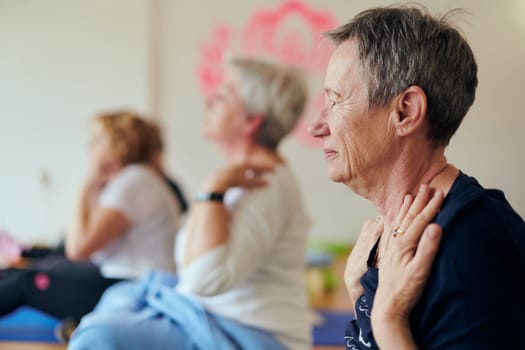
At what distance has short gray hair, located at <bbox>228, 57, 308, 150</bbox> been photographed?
2062 mm

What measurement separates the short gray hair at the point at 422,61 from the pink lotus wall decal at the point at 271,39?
2.88 meters

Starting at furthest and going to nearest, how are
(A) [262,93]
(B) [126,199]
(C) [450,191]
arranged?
1. (B) [126,199]
2. (A) [262,93]
3. (C) [450,191]

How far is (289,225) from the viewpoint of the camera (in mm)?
1945

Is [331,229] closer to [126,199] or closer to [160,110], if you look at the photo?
[160,110]

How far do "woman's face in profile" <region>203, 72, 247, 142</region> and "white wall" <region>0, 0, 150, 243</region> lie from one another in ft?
6.69

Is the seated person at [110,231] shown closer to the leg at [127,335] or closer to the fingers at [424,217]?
the leg at [127,335]

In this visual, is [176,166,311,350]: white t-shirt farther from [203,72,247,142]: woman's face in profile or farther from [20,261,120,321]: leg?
[20,261,120,321]: leg

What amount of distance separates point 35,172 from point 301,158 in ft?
5.50

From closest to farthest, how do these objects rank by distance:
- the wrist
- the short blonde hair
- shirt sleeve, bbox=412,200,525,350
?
shirt sleeve, bbox=412,200,525,350 < the wrist < the short blonde hair

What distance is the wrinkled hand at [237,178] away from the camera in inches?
73.5

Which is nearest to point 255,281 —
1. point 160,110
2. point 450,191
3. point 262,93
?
point 262,93

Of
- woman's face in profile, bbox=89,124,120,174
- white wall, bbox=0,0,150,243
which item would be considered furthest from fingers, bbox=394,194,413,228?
white wall, bbox=0,0,150,243

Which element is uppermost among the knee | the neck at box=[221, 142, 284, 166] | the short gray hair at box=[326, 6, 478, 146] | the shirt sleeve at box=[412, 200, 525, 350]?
the short gray hair at box=[326, 6, 478, 146]

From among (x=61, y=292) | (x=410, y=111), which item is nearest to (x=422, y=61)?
(x=410, y=111)
